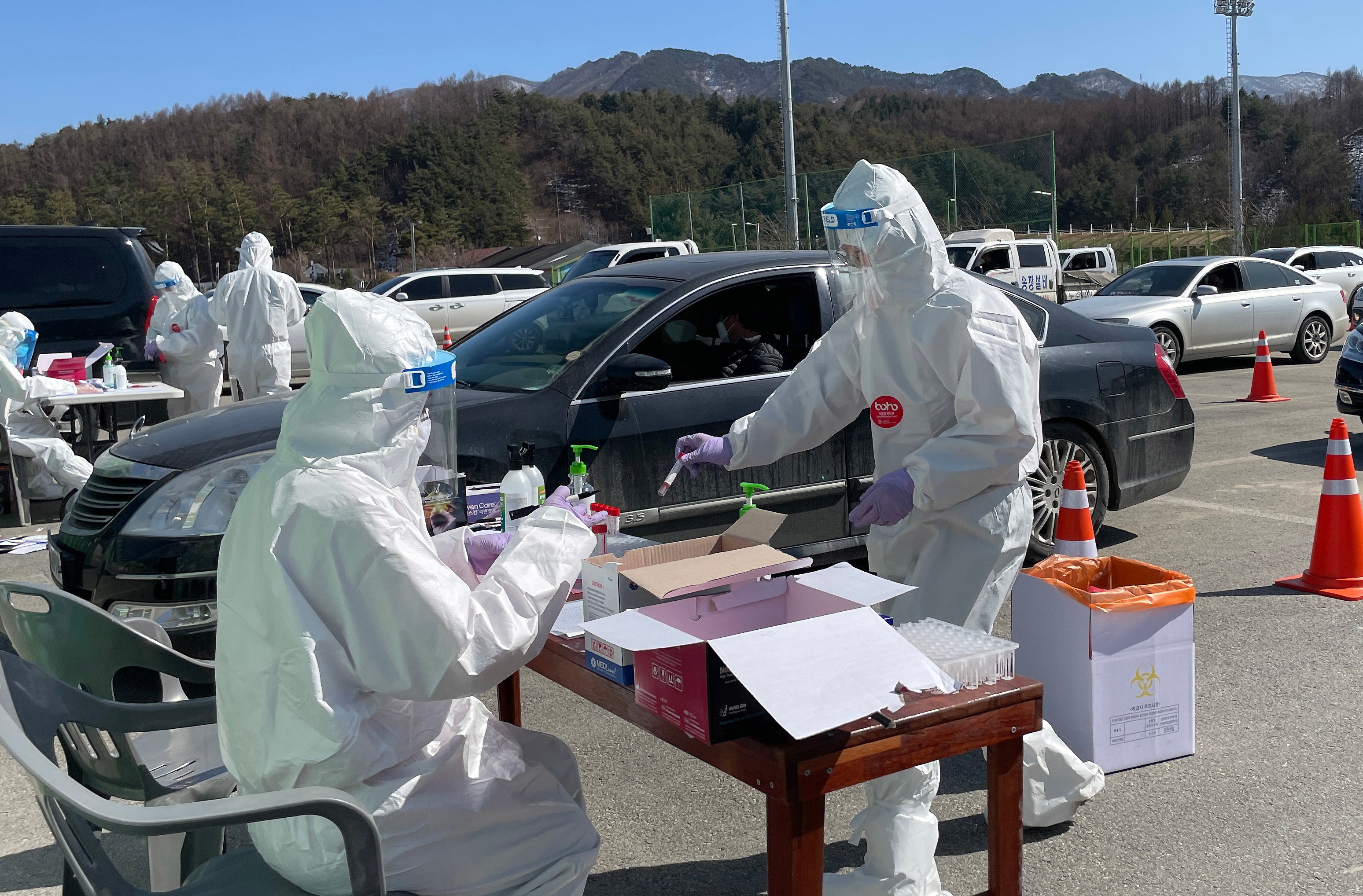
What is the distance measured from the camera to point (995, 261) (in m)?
20.5

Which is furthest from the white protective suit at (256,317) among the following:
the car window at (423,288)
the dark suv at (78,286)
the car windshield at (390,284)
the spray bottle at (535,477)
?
the car window at (423,288)

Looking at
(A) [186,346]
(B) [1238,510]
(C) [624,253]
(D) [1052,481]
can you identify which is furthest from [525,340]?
(C) [624,253]

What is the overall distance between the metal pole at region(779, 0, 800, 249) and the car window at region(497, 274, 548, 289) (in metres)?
5.83

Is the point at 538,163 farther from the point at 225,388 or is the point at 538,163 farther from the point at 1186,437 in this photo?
the point at 1186,437

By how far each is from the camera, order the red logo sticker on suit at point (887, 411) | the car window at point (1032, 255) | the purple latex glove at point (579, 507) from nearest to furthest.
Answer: the purple latex glove at point (579, 507) → the red logo sticker on suit at point (887, 411) → the car window at point (1032, 255)

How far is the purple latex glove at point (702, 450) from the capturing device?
3.44 meters

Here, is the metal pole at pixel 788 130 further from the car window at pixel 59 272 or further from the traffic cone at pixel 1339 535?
the traffic cone at pixel 1339 535

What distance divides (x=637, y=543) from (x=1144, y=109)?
132 meters

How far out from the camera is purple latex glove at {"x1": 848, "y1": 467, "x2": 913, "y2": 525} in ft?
9.81

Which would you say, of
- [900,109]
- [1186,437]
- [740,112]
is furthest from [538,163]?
[1186,437]

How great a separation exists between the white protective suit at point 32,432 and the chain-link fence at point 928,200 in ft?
49.0

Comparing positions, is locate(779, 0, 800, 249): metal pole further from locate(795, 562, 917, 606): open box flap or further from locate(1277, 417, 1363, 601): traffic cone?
locate(795, 562, 917, 606): open box flap

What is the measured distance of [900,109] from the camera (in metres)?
120

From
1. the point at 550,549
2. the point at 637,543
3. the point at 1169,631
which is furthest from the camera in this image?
the point at 1169,631
